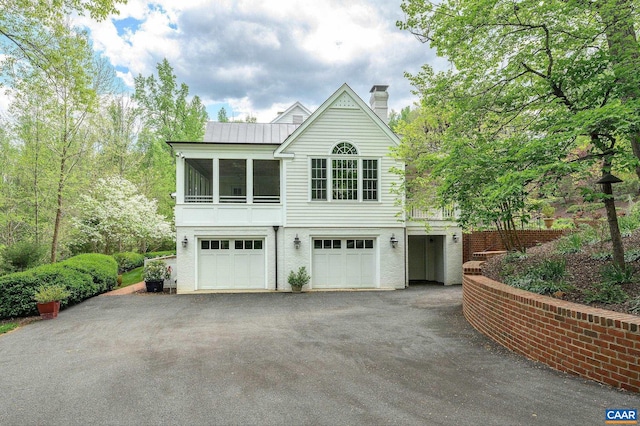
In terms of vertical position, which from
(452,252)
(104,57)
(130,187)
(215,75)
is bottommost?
(452,252)

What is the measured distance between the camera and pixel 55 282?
9.48 metres

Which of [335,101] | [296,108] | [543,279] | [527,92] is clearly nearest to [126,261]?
[296,108]

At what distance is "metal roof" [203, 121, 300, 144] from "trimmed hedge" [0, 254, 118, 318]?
6671 mm

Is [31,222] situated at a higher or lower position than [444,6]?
lower

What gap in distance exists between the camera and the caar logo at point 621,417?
3.05m

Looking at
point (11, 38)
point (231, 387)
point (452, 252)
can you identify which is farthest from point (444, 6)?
point (452, 252)

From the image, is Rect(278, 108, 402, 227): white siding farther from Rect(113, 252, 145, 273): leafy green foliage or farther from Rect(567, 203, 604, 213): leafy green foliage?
Rect(113, 252, 145, 273): leafy green foliage

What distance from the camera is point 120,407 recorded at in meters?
3.71

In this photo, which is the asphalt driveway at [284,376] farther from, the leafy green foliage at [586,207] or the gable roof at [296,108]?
the gable roof at [296,108]

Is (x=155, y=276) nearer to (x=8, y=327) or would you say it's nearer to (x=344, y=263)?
(x=8, y=327)

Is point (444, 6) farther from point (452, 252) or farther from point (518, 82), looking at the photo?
point (452, 252)

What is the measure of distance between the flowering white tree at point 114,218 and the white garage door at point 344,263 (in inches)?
476

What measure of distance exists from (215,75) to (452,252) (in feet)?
81.9

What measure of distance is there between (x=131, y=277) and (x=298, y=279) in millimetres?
10436
